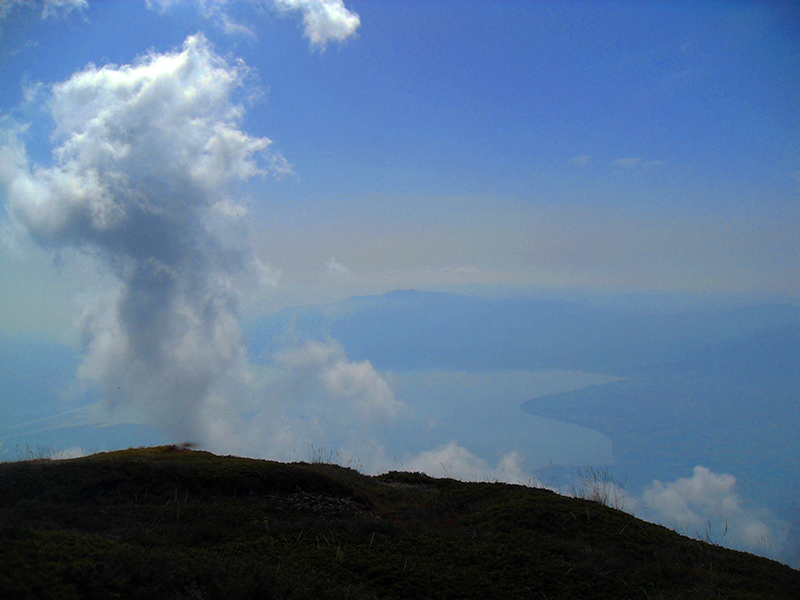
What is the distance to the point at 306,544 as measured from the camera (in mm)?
8320

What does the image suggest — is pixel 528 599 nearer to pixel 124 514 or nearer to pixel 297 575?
pixel 297 575

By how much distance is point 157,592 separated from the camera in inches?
212

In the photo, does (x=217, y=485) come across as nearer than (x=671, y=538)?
No

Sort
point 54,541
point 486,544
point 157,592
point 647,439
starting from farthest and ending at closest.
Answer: point 647,439, point 486,544, point 54,541, point 157,592

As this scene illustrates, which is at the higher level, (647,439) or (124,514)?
(647,439)

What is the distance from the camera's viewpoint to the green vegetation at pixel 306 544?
5767 mm

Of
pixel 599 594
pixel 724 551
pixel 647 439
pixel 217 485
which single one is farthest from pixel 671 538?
pixel 647 439

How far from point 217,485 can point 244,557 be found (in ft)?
19.2

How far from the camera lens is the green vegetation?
5.77m

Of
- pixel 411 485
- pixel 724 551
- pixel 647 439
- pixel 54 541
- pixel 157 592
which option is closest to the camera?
pixel 157 592

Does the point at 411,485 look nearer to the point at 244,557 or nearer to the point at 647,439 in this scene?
the point at 244,557

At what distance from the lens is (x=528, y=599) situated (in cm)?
705

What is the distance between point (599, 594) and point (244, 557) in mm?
5564

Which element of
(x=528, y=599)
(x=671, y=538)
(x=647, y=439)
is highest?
(x=647, y=439)
